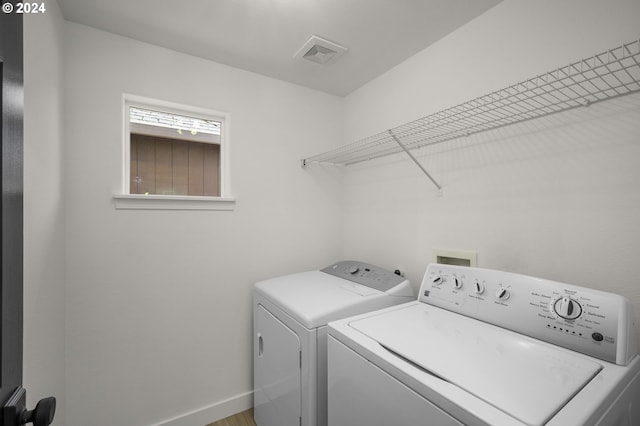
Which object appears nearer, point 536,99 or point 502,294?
point 502,294

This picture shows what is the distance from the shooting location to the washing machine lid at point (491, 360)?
0.72 metres

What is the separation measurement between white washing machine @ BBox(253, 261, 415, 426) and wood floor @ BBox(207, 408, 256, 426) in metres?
0.10

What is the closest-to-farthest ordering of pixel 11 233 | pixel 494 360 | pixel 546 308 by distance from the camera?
1. pixel 11 233
2. pixel 494 360
3. pixel 546 308

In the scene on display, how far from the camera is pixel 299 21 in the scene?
1574 millimetres

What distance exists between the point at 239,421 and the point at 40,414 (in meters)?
1.69

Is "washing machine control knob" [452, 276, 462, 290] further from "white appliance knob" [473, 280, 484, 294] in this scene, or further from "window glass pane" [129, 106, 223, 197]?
"window glass pane" [129, 106, 223, 197]

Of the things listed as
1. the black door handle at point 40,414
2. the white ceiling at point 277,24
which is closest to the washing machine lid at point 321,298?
the black door handle at point 40,414

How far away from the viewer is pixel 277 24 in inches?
63.1

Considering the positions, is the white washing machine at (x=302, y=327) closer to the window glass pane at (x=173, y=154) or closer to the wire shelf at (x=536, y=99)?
the wire shelf at (x=536, y=99)

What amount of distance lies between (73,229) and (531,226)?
95.1 inches

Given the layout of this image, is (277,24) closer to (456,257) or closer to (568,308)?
(456,257)

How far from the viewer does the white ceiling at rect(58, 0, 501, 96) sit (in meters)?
1.46

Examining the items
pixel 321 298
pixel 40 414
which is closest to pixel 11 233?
pixel 40 414

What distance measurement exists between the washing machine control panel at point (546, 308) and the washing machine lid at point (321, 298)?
12.5 inches
